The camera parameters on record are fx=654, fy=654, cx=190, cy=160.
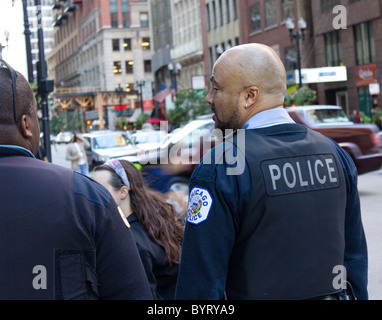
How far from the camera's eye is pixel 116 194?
4.40 metres

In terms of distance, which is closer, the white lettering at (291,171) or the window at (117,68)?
the white lettering at (291,171)

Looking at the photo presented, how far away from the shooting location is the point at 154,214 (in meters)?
4.26

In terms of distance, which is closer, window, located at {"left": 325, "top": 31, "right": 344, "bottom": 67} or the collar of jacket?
the collar of jacket

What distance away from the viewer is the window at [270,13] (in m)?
45.7

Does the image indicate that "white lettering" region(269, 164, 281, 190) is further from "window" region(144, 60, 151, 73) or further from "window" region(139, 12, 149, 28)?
"window" region(144, 60, 151, 73)

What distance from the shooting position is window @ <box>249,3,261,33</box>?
1909 inches

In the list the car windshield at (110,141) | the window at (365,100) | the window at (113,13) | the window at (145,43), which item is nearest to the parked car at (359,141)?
the car windshield at (110,141)

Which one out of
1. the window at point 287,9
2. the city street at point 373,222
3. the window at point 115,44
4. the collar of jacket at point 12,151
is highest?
the window at point 115,44

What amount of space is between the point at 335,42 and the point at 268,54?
3904 centimetres

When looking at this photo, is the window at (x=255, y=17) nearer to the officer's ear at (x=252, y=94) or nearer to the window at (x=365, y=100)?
the window at (x=365, y=100)

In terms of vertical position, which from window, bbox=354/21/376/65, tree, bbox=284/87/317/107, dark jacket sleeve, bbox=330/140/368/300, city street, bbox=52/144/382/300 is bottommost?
city street, bbox=52/144/382/300

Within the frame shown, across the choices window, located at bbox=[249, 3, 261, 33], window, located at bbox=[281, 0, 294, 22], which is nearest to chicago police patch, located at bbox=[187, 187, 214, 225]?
window, located at bbox=[281, 0, 294, 22]

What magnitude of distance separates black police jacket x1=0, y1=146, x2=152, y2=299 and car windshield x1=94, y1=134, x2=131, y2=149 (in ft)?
79.0
